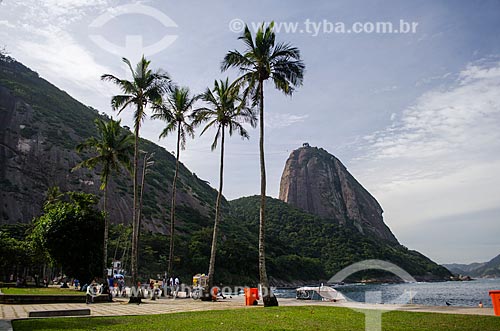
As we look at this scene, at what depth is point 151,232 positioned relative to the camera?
81375mm

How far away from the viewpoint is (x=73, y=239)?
110 ft

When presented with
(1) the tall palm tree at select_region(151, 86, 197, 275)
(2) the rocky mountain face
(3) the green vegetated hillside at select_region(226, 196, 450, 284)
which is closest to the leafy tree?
(1) the tall palm tree at select_region(151, 86, 197, 275)

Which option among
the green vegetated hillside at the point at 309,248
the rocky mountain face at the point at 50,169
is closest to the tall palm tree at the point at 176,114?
the rocky mountain face at the point at 50,169

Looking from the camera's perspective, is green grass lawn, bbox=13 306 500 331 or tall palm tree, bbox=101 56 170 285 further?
tall palm tree, bbox=101 56 170 285

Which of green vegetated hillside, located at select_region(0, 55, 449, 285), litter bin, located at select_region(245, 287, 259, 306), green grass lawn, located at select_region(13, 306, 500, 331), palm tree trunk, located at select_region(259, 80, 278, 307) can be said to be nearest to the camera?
green grass lawn, located at select_region(13, 306, 500, 331)

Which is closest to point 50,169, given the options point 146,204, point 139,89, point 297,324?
point 146,204

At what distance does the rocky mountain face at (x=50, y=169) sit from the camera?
254 ft

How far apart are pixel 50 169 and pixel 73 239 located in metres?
57.4

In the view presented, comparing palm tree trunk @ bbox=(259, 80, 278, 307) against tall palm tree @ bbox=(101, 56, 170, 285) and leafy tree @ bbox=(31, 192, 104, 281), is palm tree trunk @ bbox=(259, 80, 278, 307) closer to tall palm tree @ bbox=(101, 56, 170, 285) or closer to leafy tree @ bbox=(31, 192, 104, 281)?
tall palm tree @ bbox=(101, 56, 170, 285)

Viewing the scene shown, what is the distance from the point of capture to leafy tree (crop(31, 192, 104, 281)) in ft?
109

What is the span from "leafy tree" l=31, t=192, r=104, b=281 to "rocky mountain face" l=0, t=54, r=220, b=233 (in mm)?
40175

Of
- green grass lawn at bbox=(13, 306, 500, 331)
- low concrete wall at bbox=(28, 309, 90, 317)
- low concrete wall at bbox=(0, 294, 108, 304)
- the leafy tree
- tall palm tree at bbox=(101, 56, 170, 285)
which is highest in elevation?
tall palm tree at bbox=(101, 56, 170, 285)

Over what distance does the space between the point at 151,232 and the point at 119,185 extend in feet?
59.7

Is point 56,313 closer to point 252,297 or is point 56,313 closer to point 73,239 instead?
point 252,297
